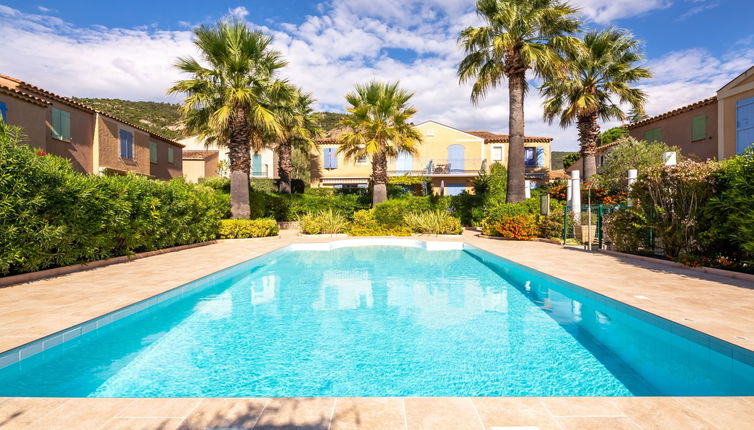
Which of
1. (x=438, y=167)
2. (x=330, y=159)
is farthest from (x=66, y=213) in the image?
(x=438, y=167)

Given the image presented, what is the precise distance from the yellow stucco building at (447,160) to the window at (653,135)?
980cm

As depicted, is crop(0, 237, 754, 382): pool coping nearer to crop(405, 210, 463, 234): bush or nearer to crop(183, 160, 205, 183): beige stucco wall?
crop(405, 210, 463, 234): bush

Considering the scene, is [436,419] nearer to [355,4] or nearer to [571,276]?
[571,276]

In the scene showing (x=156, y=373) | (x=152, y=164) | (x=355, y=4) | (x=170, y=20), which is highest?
(x=355, y=4)

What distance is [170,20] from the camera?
14.2 metres

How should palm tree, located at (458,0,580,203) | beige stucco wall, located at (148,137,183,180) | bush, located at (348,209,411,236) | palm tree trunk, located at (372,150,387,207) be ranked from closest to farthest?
palm tree, located at (458,0,580,203), bush, located at (348,209,411,236), palm tree trunk, located at (372,150,387,207), beige stucco wall, located at (148,137,183,180)

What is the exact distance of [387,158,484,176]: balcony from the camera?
3281cm

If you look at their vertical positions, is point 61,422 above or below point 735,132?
below

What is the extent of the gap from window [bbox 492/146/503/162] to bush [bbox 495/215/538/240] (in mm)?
19764

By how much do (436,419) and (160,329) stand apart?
167 inches

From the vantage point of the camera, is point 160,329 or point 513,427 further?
point 160,329

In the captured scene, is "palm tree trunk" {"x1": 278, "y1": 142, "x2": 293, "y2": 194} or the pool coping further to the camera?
"palm tree trunk" {"x1": 278, "y1": 142, "x2": 293, "y2": 194}

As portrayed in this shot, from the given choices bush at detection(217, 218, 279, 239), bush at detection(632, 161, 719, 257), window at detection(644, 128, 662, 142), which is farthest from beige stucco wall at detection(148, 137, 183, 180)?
window at detection(644, 128, 662, 142)

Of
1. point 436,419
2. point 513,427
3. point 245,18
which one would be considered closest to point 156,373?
point 436,419
